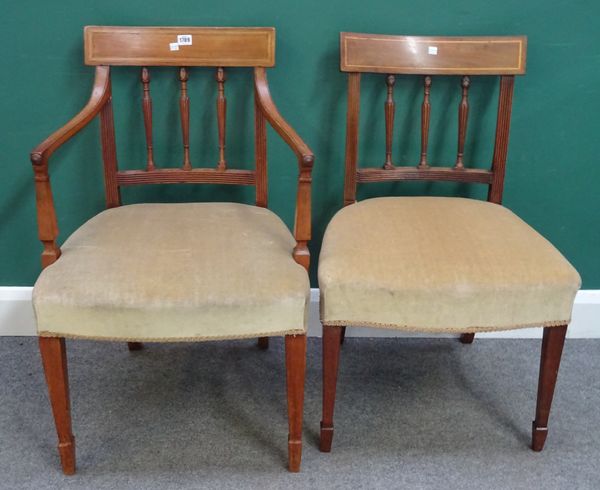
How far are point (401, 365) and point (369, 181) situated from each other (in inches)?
20.9

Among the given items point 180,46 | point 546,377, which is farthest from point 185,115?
point 546,377

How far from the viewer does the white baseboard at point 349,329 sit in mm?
1964

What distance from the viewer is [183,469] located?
1.48 m

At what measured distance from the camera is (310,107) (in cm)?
180

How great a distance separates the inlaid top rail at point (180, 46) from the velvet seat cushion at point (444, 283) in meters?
0.53

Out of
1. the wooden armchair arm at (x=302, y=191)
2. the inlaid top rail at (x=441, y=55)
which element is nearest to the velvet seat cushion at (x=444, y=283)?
the wooden armchair arm at (x=302, y=191)

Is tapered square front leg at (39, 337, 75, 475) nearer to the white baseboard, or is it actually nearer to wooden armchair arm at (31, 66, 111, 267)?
wooden armchair arm at (31, 66, 111, 267)

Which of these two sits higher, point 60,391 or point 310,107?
point 310,107

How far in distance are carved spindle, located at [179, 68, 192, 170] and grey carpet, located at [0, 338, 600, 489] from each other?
56 cm

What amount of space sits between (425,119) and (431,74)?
0.37 feet

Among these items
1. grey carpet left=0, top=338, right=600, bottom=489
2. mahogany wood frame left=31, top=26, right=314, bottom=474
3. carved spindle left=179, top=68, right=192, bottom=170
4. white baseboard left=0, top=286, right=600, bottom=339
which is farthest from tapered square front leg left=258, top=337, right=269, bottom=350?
carved spindle left=179, top=68, right=192, bottom=170

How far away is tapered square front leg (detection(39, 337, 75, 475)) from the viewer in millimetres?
1342

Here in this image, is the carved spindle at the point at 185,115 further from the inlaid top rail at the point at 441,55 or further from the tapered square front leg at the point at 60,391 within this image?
the tapered square front leg at the point at 60,391

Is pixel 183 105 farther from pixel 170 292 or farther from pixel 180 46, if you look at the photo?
pixel 170 292
